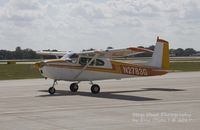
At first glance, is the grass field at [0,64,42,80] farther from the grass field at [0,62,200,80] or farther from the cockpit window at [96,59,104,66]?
the cockpit window at [96,59,104,66]

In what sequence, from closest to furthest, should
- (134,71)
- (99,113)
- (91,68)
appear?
(99,113) < (91,68) < (134,71)

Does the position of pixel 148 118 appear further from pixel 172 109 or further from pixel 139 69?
pixel 139 69

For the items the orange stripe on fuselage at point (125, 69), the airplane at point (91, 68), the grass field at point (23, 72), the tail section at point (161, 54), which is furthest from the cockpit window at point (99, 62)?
the grass field at point (23, 72)

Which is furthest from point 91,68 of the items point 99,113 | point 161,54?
point 99,113

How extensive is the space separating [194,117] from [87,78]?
969 centimetres

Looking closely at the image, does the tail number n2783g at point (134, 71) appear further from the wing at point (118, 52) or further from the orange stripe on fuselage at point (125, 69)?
the wing at point (118, 52)

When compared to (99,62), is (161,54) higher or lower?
higher

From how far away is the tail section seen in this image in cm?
2310

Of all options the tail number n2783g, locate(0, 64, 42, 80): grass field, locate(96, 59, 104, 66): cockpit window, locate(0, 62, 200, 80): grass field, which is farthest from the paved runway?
locate(0, 62, 200, 80): grass field

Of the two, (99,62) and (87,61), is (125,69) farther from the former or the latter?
(87,61)

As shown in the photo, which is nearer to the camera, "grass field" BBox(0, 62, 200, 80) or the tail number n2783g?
the tail number n2783g

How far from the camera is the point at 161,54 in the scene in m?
23.3

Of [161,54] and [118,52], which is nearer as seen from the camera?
[118,52]

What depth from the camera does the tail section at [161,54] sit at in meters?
23.1
